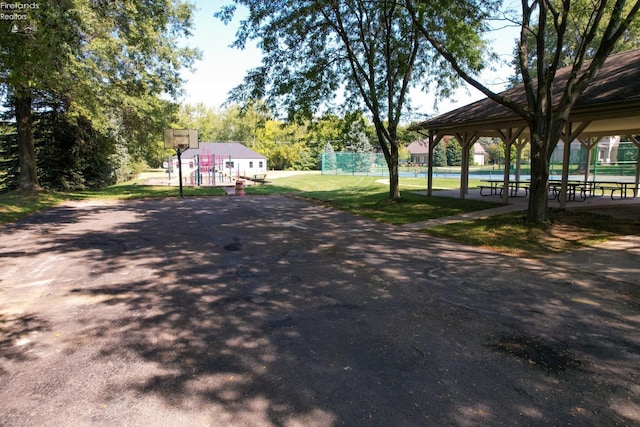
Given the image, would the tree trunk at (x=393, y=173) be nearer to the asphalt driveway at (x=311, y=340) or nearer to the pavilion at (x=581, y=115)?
the pavilion at (x=581, y=115)

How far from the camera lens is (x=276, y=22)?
15281mm

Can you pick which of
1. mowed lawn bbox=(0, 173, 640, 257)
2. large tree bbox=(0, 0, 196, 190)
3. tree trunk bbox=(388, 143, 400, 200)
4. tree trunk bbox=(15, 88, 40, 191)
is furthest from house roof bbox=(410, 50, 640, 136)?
tree trunk bbox=(15, 88, 40, 191)

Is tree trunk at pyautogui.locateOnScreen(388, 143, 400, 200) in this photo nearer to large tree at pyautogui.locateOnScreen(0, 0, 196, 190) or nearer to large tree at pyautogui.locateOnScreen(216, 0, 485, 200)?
large tree at pyautogui.locateOnScreen(216, 0, 485, 200)

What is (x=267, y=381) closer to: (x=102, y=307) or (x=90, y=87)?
(x=102, y=307)

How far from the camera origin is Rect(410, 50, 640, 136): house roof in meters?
10.0

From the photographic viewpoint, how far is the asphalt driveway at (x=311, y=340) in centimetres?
295

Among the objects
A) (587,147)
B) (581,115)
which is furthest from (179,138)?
(587,147)

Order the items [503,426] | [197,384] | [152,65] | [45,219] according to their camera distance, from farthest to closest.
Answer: [152,65], [45,219], [197,384], [503,426]

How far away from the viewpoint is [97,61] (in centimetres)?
1723

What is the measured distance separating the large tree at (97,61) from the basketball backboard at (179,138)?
0.89 metres

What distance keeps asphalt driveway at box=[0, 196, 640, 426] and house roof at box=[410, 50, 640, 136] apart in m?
5.78

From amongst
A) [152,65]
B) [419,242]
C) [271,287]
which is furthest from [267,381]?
[152,65]

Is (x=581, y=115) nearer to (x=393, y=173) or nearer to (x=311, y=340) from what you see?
(x=393, y=173)

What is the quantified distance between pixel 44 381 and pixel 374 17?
1583 cm
